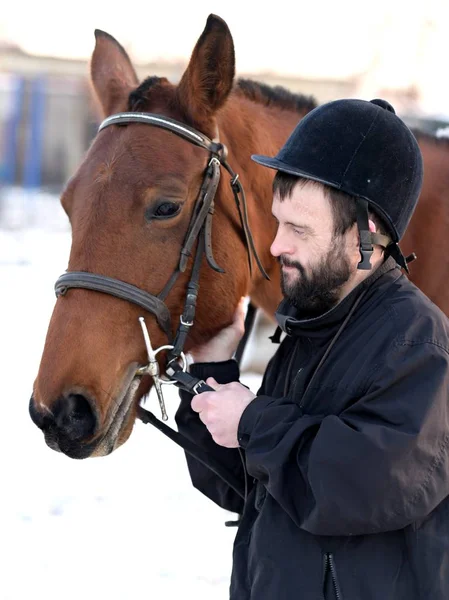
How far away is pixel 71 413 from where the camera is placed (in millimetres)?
1970

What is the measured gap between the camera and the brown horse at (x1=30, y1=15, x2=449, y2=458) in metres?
2.01

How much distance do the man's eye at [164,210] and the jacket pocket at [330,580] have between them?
1.10 metres

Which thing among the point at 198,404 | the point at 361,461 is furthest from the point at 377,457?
the point at 198,404

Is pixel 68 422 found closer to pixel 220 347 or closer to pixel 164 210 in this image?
pixel 220 347

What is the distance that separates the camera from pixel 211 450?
7.61 ft

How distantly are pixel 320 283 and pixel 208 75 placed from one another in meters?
0.94

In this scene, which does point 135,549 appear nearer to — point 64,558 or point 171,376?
point 64,558

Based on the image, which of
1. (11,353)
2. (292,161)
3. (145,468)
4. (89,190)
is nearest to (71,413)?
(89,190)

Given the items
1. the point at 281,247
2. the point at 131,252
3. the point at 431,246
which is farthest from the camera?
the point at 431,246

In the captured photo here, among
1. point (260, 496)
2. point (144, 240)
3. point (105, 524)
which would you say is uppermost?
point (144, 240)

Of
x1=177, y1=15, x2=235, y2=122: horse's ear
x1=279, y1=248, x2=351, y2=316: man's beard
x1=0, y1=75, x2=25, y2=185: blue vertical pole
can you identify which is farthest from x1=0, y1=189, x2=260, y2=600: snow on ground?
x1=0, y1=75, x2=25, y2=185: blue vertical pole

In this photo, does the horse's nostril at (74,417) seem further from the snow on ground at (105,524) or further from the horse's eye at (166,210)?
the snow on ground at (105,524)

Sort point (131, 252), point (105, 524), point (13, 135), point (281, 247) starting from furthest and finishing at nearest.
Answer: point (13, 135) < point (105, 524) < point (131, 252) < point (281, 247)

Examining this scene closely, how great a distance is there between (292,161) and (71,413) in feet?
2.95
